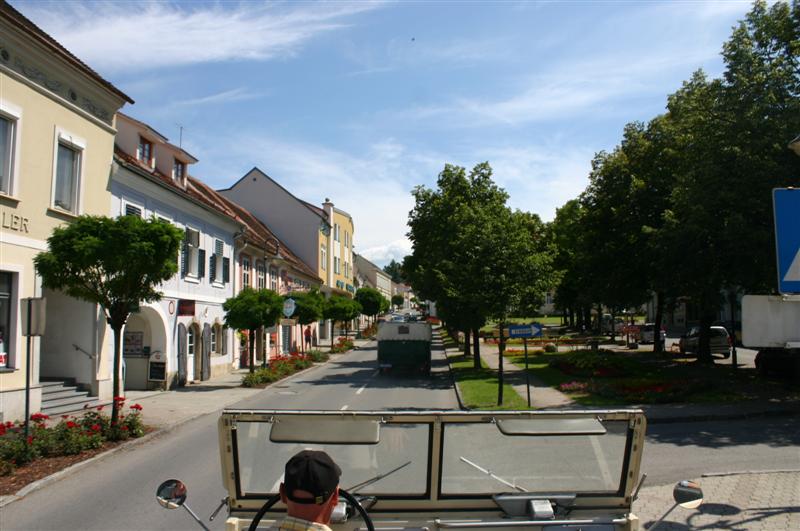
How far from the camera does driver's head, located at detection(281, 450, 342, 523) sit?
2.85m

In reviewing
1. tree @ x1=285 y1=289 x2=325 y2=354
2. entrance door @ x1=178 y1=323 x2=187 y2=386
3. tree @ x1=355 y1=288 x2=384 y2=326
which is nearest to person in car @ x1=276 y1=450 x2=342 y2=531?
entrance door @ x1=178 y1=323 x2=187 y2=386

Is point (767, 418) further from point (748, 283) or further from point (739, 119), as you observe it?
point (739, 119)

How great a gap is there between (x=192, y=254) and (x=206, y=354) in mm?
4314

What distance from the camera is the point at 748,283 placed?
19297 mm

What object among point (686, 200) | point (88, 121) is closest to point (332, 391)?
point (88, 121)

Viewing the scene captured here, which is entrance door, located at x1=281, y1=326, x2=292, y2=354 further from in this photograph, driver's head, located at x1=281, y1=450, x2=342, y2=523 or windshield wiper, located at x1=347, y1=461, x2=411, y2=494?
driver's head, located at x1=281, y1=450, x2=342, y2=523

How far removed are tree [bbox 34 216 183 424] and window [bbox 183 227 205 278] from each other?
38.2 feet

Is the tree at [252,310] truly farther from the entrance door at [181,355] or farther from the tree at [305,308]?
the tree at [305,308]

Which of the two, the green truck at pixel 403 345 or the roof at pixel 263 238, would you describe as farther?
the roof at pixel 263 238

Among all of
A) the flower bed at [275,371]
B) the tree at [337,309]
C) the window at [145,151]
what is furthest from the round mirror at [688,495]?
the tree at [337,309]

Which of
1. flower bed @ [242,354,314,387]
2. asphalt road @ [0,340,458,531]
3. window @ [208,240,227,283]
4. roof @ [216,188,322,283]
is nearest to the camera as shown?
asphalt road @ [0,340,458,531]

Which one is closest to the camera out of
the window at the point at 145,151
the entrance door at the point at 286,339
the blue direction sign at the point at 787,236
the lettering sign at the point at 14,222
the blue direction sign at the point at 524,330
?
the blue direction sign at the point at 787,236

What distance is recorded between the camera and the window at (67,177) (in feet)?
54.1

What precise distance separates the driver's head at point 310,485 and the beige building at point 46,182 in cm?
1369
